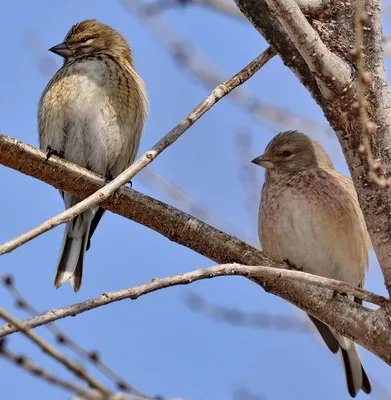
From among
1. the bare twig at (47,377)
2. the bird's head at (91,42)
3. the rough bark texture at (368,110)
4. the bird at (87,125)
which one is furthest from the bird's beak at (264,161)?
the bare twig at (47,377)

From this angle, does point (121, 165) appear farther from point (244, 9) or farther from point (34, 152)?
point (244, 9)

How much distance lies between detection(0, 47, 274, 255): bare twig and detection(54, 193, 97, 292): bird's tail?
8.02ft

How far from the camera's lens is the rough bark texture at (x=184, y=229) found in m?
3.88

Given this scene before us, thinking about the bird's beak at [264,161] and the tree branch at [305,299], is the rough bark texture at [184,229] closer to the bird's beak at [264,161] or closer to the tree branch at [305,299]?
the tree branch at [305,299]

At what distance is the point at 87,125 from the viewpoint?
6.16 m

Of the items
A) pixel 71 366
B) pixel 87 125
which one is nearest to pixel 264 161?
pixel 87 125

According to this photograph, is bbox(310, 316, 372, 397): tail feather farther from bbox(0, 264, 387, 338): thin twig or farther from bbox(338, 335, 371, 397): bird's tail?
bbox(0, 264, 387, 338): thin twig

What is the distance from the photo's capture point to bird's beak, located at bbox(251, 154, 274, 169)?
6.20 m

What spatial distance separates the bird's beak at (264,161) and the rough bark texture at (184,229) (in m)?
2.01

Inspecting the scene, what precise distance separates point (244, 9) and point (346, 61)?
632mm

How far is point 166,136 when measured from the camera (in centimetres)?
371

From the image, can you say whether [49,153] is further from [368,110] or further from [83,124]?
[368,110]

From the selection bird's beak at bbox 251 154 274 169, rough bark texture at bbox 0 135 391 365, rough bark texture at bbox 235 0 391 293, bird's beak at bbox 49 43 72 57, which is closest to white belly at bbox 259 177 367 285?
bird's beak at bbox 251 154 274 169

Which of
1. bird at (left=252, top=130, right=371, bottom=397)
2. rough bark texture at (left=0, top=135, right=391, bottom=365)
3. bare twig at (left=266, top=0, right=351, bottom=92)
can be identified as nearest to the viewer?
bare twig at (left=266, top=0, right=351, bottom=92)
